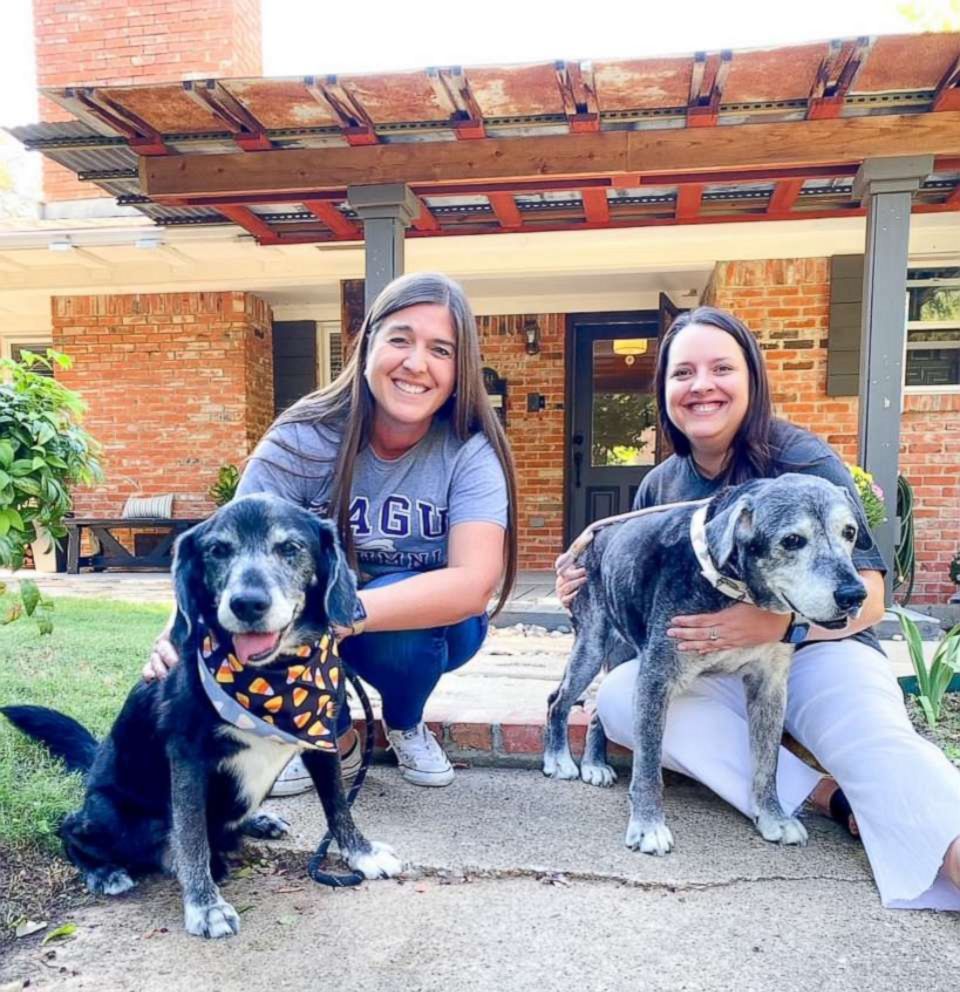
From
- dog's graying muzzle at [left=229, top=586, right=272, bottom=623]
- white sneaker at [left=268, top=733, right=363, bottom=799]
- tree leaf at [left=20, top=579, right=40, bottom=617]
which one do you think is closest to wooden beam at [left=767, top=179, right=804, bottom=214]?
white sneaker at [left=268, top=733, right=363, bottom=799]

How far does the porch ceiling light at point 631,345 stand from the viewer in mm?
8672

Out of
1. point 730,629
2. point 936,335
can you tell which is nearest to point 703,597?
point 730,629

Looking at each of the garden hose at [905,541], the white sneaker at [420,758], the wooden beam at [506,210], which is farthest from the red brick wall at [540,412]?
the white sneaker at [420,758]

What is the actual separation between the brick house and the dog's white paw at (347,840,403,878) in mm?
3718

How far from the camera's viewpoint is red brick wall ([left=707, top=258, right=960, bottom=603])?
267 inches

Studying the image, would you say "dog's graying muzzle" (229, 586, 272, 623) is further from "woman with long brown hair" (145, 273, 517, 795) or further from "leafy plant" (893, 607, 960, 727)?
"leafy plant" (893, 607, 960, 727)

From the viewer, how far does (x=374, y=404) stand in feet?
7.98

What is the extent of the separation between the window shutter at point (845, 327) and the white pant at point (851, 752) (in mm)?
5117

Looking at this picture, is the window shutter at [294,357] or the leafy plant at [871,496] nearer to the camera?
the leafy plant at [871,496]

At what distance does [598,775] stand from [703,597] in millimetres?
879

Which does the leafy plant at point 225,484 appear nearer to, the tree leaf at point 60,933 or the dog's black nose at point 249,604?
the tree leaf at point 60,933

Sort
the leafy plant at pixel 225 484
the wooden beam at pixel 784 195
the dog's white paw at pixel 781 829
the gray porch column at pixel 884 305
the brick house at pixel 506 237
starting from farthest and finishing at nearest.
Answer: the leafy plant at pixel 225 484
the wooden beam at pixel 784 195
the gray porch column at pixel 884 305
the brick house at pixel 506 237
the dog's white paw at pixel 781 829

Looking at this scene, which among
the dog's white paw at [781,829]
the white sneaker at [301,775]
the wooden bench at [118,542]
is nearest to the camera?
the dog's white paw at [781,829]

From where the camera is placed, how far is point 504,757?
284 cm
